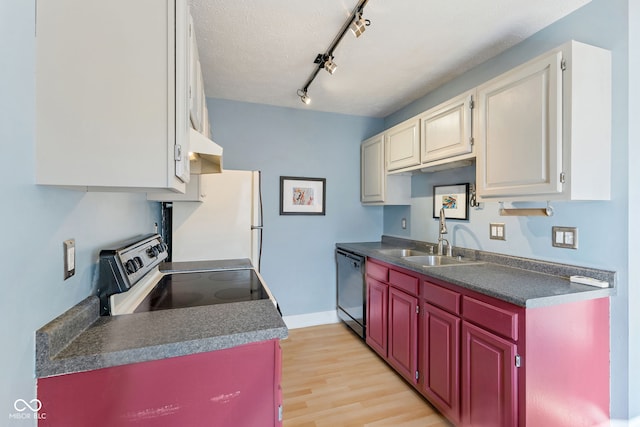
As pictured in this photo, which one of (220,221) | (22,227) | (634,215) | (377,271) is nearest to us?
(22,227)

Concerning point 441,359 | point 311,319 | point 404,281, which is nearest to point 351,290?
point 311,319

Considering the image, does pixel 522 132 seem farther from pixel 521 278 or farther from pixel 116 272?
pixel 116 272

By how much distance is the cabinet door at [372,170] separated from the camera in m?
3.08

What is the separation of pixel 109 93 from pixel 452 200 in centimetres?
247

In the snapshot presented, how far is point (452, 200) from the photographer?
8.45 feet

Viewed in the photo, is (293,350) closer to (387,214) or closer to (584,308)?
(387,214)

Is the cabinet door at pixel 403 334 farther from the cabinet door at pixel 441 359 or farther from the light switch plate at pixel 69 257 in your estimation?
the light switch plate at pixel 69 257

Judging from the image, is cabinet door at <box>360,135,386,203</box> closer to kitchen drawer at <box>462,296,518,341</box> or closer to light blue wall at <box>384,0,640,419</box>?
light blue wall at <box>384,0,640,419</box>

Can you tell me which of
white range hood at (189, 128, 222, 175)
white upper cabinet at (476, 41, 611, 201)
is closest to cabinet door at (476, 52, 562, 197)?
white upper cabinet at (476, 41, 611, 201)

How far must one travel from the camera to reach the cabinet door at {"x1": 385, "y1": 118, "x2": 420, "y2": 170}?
2.52 metres

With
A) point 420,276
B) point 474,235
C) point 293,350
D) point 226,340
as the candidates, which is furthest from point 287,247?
point 226,340

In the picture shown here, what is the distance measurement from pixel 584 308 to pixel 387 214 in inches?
86.2

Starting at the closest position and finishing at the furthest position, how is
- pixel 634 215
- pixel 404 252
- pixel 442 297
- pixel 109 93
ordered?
pixel 109 93 < pixel 634 215 < pixel 442 297 < pixel 404 252

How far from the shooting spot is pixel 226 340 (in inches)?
37.0
